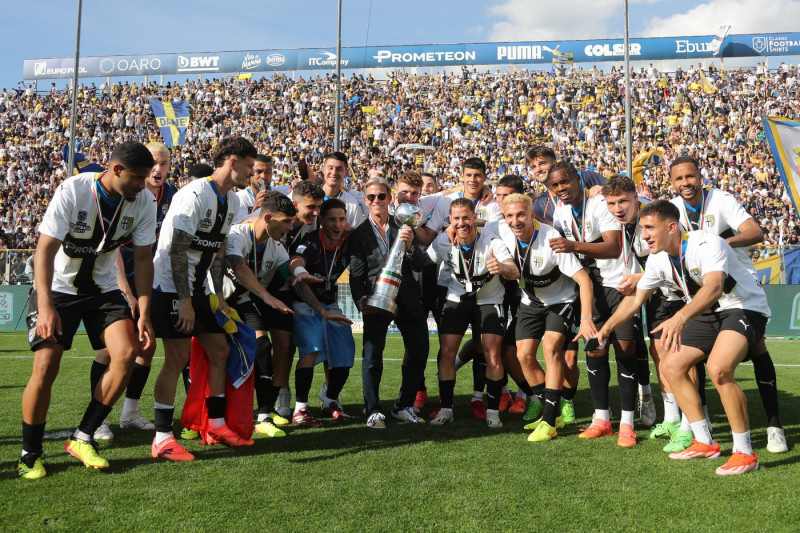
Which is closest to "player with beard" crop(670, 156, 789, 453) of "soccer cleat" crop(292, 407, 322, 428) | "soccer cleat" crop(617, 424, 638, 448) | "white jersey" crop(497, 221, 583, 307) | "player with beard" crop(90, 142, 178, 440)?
"soccer cleat" crop(617, 424, 638, 448)

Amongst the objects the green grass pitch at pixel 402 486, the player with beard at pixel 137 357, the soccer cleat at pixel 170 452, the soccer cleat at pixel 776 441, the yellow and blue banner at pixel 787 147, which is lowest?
the green grass pitch at pixel 402 486

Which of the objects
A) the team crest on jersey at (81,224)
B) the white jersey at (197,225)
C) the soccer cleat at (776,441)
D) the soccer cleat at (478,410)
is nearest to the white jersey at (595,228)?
the soccer cleat at (776,441)

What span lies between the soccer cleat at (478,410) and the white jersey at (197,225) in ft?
9.82

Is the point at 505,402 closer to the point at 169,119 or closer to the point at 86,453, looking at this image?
the point at 86,453

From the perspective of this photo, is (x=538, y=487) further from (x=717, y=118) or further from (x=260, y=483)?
(x=717, y=118)

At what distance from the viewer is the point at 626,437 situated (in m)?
5.31

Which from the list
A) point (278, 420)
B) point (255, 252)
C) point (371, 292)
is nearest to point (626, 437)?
point (371, 292)

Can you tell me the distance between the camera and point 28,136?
3547 centimetres

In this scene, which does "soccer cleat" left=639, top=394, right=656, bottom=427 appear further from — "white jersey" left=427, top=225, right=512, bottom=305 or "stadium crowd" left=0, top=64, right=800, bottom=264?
"stadium crowd" left=0, top=64, right=800, bottom=264

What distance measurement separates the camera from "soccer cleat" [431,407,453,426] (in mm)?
6149

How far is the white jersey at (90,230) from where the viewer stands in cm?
425

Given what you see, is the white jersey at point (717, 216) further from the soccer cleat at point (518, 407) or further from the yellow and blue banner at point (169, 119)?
the yellow and blue banner at point (169, 119)

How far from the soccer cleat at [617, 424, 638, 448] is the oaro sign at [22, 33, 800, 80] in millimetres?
36002

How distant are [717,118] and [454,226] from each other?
2917cm
